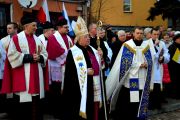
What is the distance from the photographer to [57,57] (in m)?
8.59

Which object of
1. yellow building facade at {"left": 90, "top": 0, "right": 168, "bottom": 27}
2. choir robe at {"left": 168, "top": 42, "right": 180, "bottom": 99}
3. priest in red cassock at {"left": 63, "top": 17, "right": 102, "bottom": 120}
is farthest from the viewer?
yellow building facade at {"left": 90, "top": 0, "right": 168, "bottom": 27}

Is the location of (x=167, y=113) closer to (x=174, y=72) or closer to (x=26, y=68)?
(x=174, y=72)

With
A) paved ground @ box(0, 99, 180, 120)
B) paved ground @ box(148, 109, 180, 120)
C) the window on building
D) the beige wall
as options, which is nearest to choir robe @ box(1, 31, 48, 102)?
paved ground @ box(0, 99, 180, 120)

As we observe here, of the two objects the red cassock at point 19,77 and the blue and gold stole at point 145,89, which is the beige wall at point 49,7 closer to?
the red cassock at point 19,77

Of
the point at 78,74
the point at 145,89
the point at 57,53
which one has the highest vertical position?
the point at 57,53

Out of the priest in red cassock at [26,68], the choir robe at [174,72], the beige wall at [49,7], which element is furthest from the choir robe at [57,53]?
the beige wall at [49,7]

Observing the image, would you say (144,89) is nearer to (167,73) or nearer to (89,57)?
(89,57)

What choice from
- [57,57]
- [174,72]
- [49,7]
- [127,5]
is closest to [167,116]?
[174,72]

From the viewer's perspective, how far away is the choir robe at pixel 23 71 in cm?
720

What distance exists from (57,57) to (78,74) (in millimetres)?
1781

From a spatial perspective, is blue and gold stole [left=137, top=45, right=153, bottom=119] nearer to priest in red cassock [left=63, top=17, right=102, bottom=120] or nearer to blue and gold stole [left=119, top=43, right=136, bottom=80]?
blue and gold stole [left=119, top=43, right=136, bottom=80]

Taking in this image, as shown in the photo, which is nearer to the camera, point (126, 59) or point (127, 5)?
point (126, 59)

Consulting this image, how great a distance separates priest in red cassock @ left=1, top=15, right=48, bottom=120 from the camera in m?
7.21

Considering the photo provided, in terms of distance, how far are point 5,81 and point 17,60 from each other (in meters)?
0.49
